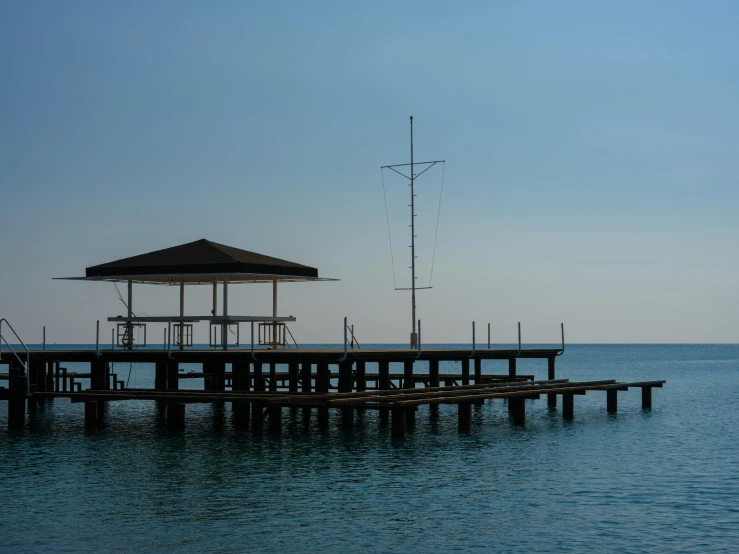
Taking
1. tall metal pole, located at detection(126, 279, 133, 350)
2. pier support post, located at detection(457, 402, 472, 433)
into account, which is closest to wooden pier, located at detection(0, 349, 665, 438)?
pier support post, located at detection(457, 402, 472, 433)

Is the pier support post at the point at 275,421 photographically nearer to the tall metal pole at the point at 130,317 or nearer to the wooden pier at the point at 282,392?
the wooden pier at the point at 282,392

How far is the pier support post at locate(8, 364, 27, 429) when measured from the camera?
34.5 metres

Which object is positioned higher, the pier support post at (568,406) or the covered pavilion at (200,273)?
the covered pavilion at (200,273)

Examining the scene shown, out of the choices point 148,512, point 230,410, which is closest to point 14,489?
point 148,512

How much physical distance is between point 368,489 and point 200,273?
15611 millimetres

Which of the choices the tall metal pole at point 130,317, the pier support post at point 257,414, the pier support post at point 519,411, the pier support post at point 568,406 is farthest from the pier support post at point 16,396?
the pier support post at point 568,406

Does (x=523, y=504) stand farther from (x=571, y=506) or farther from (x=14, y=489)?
(x=14, y=489)

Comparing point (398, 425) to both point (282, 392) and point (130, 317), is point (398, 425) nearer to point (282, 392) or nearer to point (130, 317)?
point (282, 392)

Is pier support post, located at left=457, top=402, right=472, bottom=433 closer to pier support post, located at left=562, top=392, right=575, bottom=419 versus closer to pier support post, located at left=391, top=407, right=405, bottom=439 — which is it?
pier support post, located at left=391, top=407, right=405, bottom=439

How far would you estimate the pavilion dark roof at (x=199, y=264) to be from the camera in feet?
117

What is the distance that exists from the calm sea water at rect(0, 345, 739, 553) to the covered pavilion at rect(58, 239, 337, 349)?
3998 millimetres

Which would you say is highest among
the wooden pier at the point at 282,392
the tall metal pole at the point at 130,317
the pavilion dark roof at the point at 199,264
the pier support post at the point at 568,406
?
the pavilion dark roof at the point at 199,264

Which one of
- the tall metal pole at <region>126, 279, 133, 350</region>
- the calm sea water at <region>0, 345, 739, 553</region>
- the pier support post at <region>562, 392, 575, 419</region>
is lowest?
the calm sea water at <region>0, 345, 739, 553</region>

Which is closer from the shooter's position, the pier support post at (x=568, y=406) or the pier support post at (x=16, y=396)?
the pier support post at (x=16, y=396)
